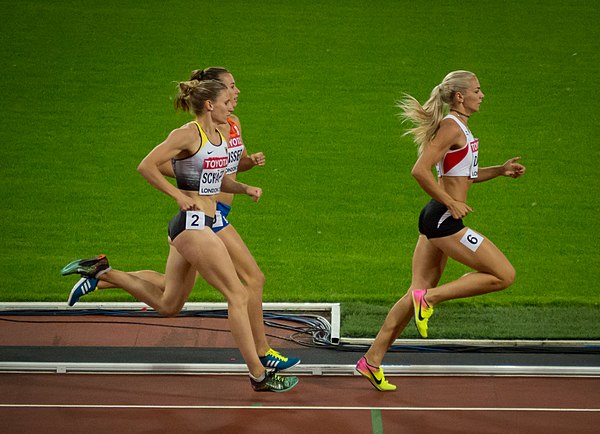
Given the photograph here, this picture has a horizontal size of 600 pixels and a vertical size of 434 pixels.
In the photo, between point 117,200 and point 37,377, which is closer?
point 37,377

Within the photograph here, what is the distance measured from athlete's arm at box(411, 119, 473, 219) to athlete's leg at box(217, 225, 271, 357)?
4.15ft

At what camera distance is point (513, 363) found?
26.0 ft

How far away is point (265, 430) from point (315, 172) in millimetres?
6515

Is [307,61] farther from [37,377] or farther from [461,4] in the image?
[37,377]

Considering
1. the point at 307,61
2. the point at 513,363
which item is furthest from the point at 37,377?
the point at 307,61

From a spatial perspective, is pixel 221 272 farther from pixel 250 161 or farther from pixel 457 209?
pixel 457 209

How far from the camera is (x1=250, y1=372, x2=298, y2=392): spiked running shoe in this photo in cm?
710

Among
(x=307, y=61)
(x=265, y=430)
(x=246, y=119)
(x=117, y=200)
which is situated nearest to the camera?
(x=265, y=430)

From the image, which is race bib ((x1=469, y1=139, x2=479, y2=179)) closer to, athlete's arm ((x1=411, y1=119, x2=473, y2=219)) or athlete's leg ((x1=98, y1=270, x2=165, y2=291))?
athlete's arm ((x1=411, y1=119, x2=473, y2=219))

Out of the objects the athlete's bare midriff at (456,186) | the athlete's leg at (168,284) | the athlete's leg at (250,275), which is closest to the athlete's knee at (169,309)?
the athlete's leg at (168,284)

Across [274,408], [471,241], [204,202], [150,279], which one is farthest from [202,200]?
[471,241]

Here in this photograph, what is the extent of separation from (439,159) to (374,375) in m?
1.50

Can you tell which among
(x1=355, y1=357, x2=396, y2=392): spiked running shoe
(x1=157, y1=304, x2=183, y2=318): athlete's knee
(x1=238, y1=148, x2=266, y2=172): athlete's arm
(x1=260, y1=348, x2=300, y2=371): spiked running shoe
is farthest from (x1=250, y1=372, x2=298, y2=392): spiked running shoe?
(x1=238, y1=148, x2=266, y2=172): athlete's arm

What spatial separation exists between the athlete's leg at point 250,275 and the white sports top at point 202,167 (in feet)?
1.16
